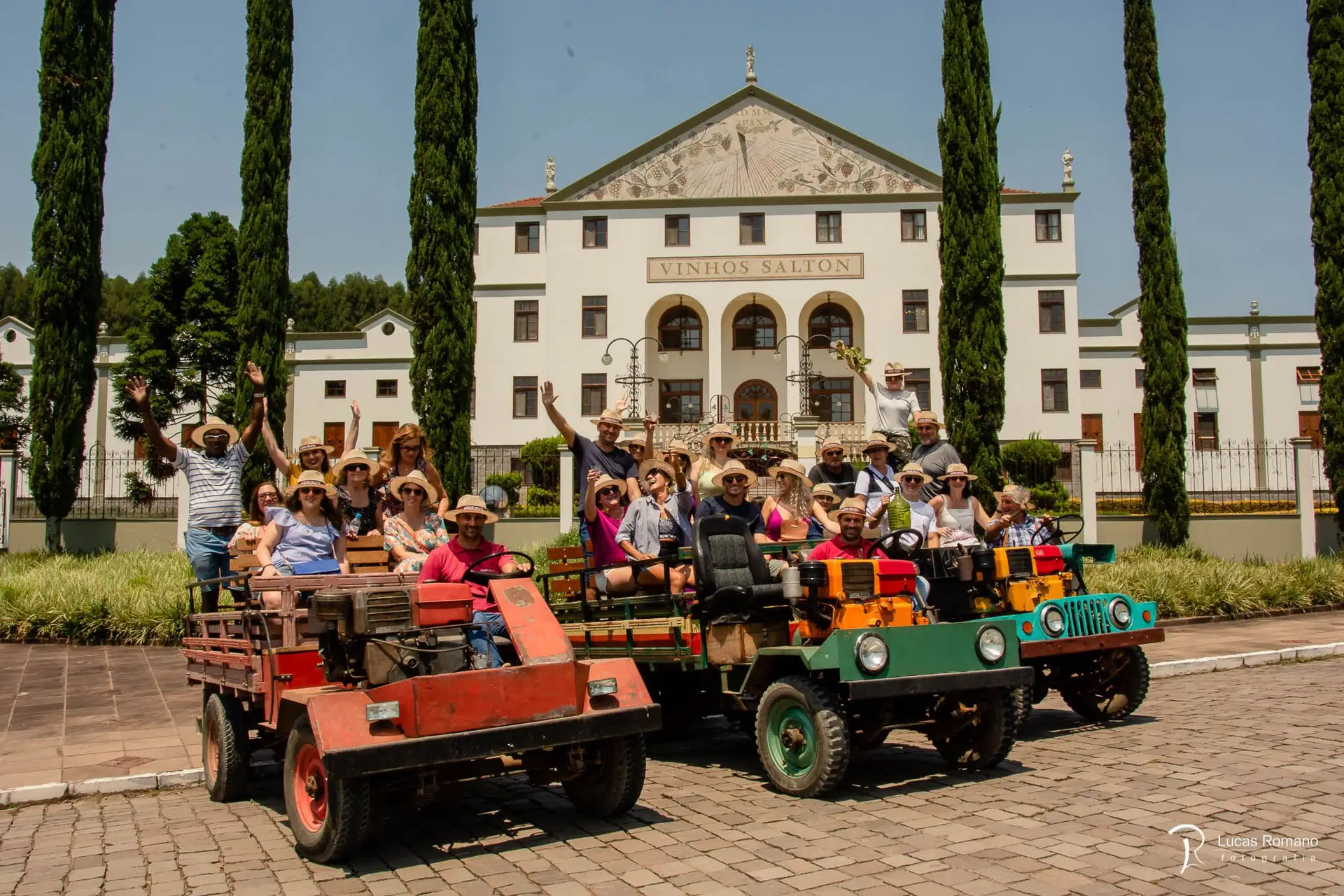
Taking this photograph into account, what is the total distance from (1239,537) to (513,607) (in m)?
21.6

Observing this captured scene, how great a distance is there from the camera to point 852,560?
22.4ft

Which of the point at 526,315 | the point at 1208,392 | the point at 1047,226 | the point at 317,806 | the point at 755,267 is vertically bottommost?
the point at 317,806

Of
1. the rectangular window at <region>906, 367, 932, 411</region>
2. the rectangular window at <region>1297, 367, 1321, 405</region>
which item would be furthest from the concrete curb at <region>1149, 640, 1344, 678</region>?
the rectangular window at <region>1297, 367, 1321, 405</region>

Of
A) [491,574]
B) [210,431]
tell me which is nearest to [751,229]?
[210,431]

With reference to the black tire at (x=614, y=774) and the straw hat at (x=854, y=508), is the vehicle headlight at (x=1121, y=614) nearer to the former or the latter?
the straw hat at (x=854, y=508)

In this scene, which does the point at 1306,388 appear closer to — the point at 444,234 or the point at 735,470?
the point at 444,234

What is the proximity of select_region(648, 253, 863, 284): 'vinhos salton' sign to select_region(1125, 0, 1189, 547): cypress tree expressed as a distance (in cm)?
1881

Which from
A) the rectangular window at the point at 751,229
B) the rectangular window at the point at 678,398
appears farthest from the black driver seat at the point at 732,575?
the rectangular window at the point at 751,229

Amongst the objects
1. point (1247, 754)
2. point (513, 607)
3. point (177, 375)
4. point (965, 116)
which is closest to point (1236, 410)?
point (965, 116)

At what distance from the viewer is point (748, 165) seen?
43.4 meters

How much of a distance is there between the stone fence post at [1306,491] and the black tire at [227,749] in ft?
71.3

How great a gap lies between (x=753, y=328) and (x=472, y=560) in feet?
126

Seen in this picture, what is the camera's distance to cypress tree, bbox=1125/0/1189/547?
75.2 ft

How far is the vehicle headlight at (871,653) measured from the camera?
639 cm
